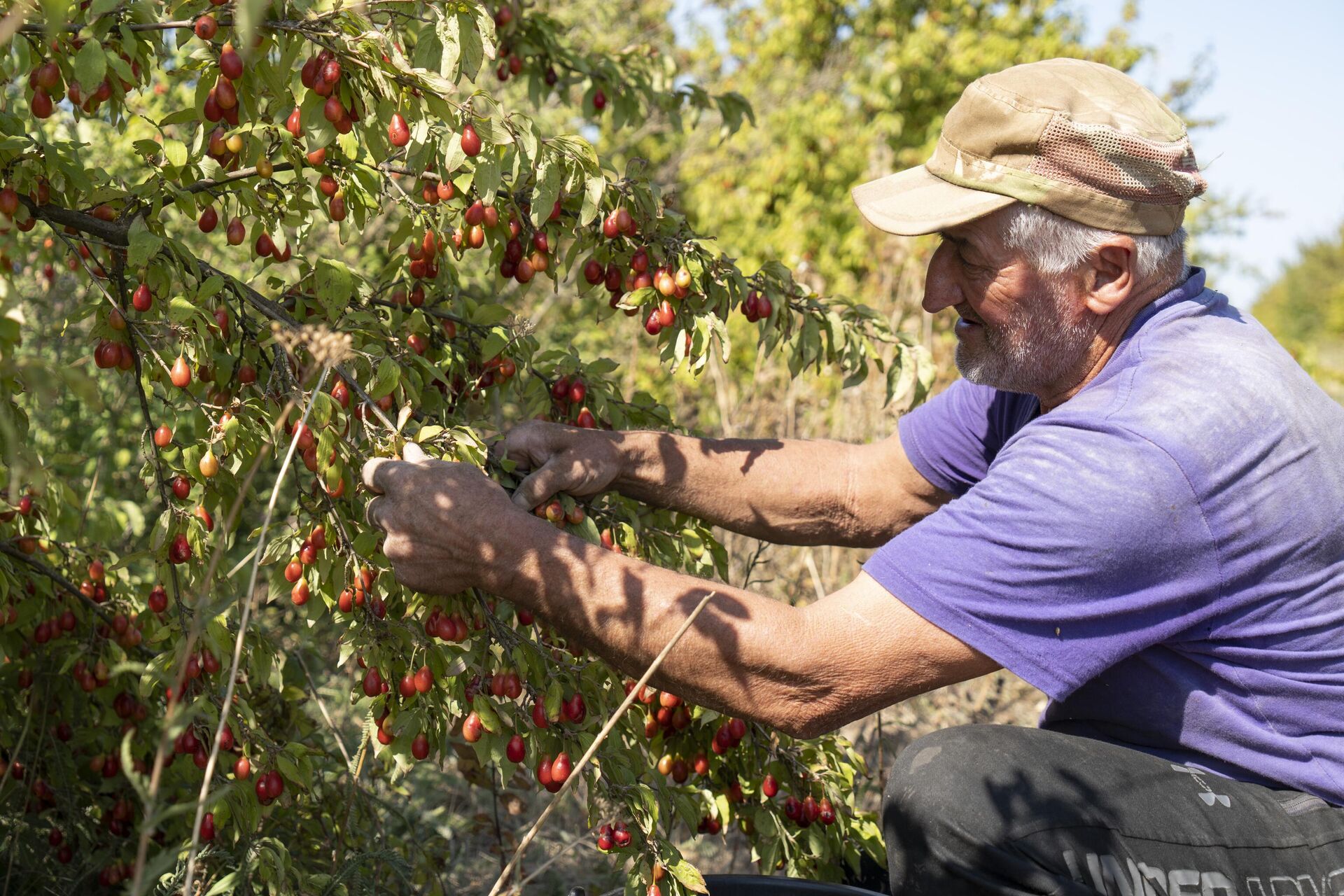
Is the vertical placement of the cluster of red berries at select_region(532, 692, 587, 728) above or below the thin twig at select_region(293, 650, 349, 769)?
above

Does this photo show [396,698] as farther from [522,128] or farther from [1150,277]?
[1150,277]

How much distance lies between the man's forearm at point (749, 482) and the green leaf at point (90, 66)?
3.89ft

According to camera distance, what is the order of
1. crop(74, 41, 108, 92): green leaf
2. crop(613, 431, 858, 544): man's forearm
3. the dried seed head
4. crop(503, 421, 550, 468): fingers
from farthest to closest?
crop(613, 431, 858, 544): man's forearm
crop(503, 421, 550, 468): fingers
crop(74, 41, 108, 92): green leaf
the dried seed head

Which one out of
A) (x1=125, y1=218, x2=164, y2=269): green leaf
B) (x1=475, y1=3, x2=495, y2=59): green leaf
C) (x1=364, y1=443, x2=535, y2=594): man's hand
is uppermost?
(x1=475, y1=3, x2=495, y2=59): green leaf

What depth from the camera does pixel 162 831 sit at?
2.62 metres

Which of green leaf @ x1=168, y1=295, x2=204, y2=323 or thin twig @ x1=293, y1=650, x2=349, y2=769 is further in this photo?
thin twig @ x1=293, y1=650, x2=349, y2=769

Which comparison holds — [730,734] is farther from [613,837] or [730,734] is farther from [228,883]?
[228,883]

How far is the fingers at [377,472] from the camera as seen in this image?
6.26 feet

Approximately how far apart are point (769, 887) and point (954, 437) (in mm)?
1113

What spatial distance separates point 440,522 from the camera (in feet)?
6.14

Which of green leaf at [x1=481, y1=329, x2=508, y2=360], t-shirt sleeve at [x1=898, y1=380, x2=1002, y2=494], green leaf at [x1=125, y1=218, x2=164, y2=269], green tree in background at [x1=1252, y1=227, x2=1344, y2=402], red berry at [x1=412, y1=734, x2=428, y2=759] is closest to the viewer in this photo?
green leaf at [x1=125, y1=218, x2=164, y2=269]

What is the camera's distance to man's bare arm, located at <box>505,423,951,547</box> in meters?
2.40

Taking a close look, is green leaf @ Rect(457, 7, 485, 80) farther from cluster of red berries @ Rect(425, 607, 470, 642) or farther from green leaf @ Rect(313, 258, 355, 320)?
cluster of red berries @ Rect(425, 607, 470, 642)

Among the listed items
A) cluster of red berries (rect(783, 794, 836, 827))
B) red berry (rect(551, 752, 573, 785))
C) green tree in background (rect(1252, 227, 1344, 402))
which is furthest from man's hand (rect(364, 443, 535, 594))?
green tree in background (rect(1252, 227, 1344, 402))
